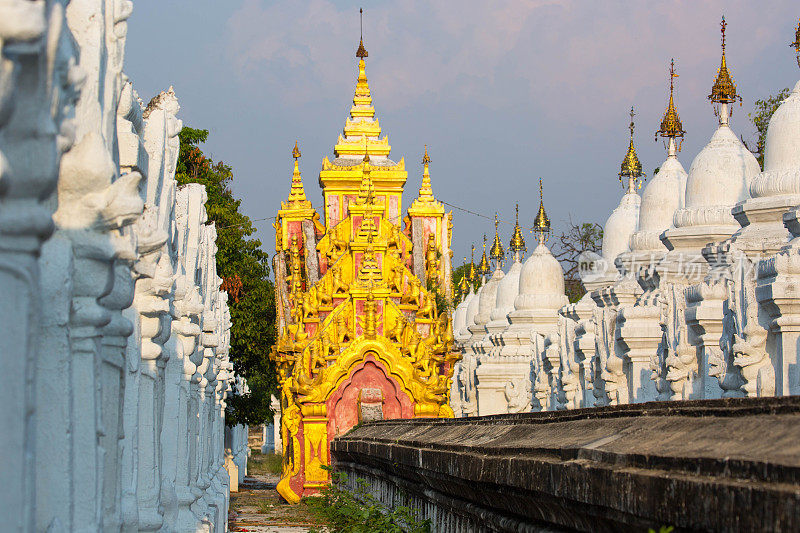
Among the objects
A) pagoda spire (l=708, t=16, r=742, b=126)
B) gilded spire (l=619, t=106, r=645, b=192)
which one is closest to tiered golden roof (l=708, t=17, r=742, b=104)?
pagoda spire (l=708, t=16, r=742, b=126)

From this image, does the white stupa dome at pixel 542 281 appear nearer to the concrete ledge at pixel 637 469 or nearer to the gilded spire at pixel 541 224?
the gilded spire at pixel 541 224

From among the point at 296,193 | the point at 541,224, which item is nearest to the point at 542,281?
the point at 541,224

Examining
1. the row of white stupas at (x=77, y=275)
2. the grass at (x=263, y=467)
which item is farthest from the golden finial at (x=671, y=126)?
the grass at (x=263, y=467)

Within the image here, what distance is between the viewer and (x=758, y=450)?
3930 mm

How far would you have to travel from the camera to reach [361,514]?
45.2 feet

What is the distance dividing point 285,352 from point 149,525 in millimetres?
22815

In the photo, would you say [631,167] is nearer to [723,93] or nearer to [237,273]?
[723,93]

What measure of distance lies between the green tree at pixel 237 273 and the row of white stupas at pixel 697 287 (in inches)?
506

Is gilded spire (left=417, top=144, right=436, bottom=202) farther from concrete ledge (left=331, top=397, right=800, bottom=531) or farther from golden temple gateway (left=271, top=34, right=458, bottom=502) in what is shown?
concrete ledge (left=331, top=397, right=800, bottom=531)

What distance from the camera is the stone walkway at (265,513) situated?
966 inches

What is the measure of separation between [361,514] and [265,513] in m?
15.3

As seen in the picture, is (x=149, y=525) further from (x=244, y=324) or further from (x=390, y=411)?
(x=244, y=324)

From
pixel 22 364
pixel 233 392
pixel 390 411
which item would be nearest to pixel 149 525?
pixel 22 364

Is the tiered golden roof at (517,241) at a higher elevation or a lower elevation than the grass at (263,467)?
higher
